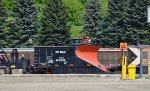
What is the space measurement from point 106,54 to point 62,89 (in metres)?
25.7

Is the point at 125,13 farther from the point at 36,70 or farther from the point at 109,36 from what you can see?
the point at 36,70

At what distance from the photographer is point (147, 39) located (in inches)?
2215

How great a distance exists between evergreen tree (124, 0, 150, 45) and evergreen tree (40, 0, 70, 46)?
8.64m

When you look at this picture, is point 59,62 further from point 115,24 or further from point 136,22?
point 115,24

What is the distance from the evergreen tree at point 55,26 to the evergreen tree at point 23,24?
5.07 ft

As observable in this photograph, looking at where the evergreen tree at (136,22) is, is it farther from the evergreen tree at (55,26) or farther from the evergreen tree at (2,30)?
the evergreen tree at (2,30)

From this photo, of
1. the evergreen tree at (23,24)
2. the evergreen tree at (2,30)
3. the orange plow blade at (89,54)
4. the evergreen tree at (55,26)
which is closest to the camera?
the orange plow blade at (89,54)

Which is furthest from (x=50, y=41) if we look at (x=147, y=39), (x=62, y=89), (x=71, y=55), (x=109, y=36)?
(x=62, y=89)

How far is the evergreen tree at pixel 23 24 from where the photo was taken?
61281 millimetres

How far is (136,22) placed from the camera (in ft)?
183

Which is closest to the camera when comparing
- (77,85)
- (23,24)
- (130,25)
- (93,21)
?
(77,85)

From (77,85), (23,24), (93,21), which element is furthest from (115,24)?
(77,85)

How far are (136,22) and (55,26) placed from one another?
→ 36.2ft

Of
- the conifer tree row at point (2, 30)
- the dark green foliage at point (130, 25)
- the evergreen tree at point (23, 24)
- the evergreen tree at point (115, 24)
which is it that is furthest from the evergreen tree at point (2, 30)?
the dark green foliage at point (130, 25)
